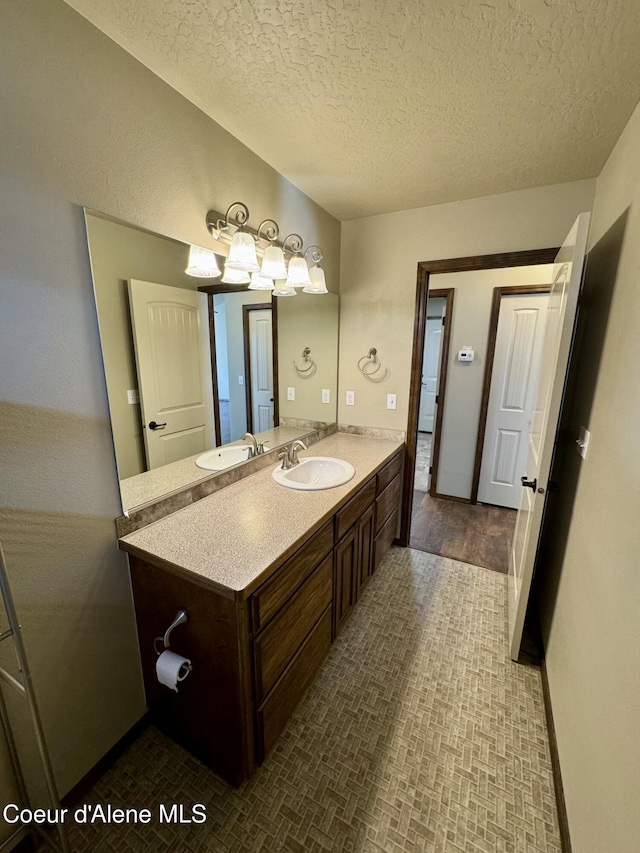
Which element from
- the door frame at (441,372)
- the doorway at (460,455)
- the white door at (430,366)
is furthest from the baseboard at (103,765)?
the white door at (430,366)

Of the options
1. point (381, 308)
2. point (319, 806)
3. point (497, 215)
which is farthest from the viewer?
point (381, 308)

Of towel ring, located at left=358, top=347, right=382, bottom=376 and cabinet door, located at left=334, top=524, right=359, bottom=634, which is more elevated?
towel ring, located at left=358, top=347, right=382, bottom=376

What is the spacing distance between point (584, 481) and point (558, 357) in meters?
0.51

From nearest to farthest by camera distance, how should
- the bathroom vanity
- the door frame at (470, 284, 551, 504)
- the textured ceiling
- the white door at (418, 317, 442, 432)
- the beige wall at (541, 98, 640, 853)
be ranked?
1. the beige wall at (541, 98, 640, 853)
2. the textured ceiling
3. the bathroom vanity
4. the door frame at (470, 284, 551, 504)
5. the white door at (418, 317, 442, 432)

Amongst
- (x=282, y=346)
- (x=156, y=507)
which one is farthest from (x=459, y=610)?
(x=282, y=346)

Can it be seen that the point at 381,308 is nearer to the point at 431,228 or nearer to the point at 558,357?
the point at 431,228

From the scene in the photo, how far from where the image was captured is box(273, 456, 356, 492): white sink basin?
1.85 meters

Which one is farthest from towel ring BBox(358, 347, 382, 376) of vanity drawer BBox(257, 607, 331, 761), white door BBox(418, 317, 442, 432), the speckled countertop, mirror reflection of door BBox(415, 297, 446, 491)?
white door BBox(418, 317, 442, 432)

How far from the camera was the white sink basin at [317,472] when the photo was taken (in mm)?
1850

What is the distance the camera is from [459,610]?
82.0 inches

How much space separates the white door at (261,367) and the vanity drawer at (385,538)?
3.33 ft

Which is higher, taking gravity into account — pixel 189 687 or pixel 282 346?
pixel 282 346

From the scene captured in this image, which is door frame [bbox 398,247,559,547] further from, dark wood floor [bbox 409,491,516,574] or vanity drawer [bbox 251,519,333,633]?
vanity drawer [bbox 251,519,333,633]

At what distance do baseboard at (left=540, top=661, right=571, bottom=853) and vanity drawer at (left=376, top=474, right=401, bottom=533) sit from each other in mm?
1053
